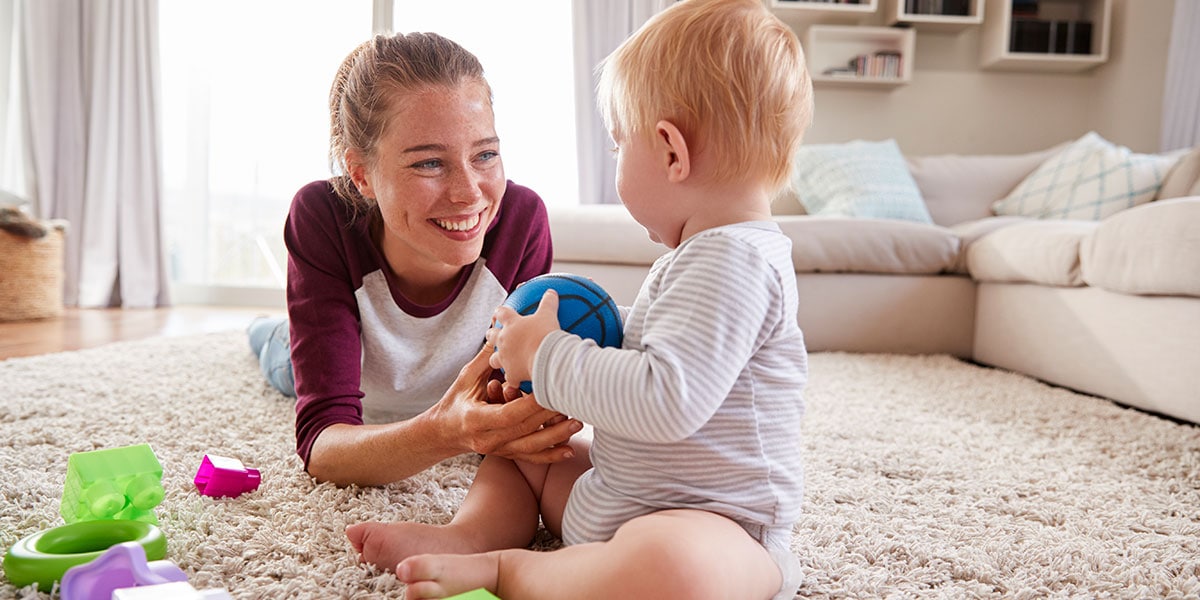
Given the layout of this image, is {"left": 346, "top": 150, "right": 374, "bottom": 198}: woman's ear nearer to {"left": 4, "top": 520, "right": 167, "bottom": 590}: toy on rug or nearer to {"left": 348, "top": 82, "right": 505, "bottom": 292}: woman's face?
{"left": 348, "top": 82, "right": 505, "bottom": 292}: woman's face

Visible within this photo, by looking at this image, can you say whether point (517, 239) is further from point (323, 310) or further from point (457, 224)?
point (323, 310)

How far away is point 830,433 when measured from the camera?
1868 millimetres

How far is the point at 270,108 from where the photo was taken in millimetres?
4676

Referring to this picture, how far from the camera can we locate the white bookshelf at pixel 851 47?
15.3 feet

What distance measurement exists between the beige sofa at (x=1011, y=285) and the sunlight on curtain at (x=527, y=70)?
140 cm

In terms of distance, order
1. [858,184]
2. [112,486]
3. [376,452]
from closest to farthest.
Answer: [112,486]
[376,452]
[858,184]

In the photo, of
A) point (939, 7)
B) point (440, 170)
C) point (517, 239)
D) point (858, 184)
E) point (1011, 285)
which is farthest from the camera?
point (939, 7)

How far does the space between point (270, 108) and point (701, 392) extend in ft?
14.5

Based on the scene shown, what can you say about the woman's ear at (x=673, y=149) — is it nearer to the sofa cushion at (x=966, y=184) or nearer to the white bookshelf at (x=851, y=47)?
the sofa cushion at (x=966, y=184)

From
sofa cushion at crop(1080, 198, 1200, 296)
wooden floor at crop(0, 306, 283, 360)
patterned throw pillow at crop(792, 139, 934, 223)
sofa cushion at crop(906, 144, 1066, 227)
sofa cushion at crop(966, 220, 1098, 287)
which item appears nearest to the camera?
sofa cushion at crop(1080, 198, 1200, 296)

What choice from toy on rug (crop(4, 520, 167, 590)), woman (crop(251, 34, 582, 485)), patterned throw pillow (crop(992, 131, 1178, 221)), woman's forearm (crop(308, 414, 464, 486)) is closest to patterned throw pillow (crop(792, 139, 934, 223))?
patterned throw pillow (crop(992, 131, 1178, 221))

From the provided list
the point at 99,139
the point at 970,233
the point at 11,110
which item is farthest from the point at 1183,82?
the point at 11,110

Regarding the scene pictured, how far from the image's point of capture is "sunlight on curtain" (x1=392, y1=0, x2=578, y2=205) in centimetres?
482

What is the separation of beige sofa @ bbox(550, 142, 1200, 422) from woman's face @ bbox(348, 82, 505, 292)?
5.60 ft
